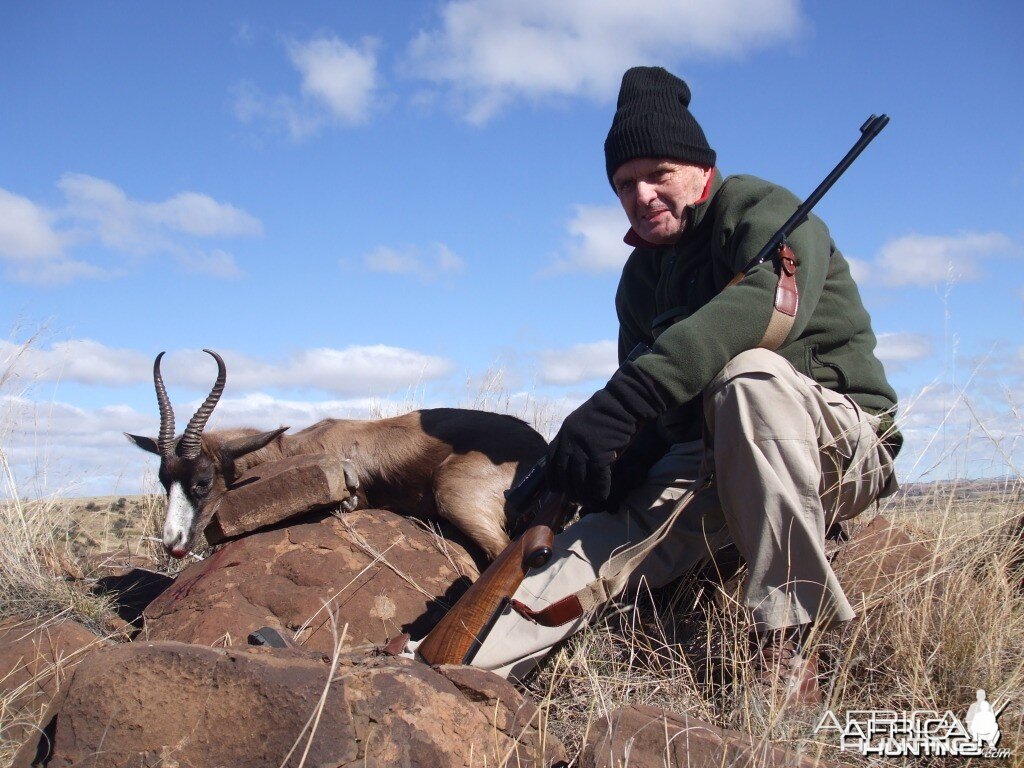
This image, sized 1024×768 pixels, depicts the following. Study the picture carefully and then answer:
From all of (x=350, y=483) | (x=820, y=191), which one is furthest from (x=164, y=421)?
(x=820, y=191)

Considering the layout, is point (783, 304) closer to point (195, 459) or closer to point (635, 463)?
point (635, 463)

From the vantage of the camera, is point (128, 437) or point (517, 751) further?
point (128, 437)

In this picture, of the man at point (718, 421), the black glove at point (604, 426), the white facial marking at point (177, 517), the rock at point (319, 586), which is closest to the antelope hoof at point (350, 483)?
the rock at point (319, 586)

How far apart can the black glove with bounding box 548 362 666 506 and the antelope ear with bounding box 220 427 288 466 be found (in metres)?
3.55

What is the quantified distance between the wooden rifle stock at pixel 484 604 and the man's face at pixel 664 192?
1786mm

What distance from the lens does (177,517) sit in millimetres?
6098

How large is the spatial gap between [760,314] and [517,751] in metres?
2.01

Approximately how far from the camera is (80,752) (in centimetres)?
241

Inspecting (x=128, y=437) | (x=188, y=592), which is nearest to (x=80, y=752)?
(x=188, y=592)

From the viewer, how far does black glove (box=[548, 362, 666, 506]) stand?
3480mm

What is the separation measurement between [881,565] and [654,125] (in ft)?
8.05

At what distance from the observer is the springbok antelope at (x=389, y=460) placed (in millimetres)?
5559

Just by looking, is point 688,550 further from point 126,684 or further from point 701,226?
point 126,684

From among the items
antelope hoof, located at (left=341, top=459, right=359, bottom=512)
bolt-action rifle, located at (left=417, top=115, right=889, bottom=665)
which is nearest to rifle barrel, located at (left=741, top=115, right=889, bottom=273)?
bolt-action rifle, located at (left=417, top=115, right=889, bottom=665)
